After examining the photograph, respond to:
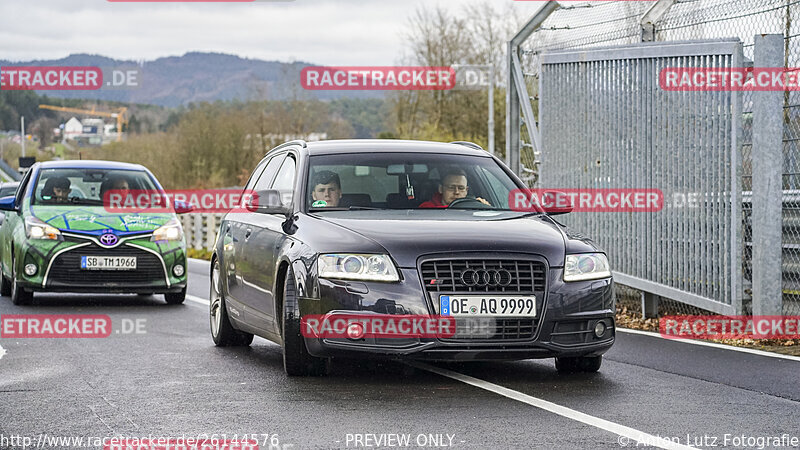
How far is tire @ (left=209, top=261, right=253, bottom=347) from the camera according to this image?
10.5 m

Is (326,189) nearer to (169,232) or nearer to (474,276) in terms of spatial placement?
(474,276)

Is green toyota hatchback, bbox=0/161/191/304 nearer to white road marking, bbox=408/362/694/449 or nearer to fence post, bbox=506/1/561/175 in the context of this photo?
fence post, bbox=506/1/561/175

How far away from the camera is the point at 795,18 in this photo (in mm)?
10953

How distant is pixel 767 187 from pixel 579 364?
3.47 m

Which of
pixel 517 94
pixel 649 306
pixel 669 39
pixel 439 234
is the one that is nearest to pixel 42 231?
pixel 517 94

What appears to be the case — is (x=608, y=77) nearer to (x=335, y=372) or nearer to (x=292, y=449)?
(x=335, y=372)

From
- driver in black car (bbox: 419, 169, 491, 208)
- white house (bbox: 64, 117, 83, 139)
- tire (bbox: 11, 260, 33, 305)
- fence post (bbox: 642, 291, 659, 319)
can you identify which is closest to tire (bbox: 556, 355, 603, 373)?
driver in black car (bbox: 419, 169, 491, 208)

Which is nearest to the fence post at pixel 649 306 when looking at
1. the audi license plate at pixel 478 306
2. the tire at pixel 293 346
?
the tire at pixel 293 346

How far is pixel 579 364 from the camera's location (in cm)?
855

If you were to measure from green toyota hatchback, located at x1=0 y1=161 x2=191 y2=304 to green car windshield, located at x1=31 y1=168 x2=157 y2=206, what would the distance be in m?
0.01

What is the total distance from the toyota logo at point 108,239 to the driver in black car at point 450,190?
21.1 feet

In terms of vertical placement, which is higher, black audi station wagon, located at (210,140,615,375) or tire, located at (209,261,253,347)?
black audi station wagon, located at (210,140,615,375)

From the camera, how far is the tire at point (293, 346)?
26.5 ft

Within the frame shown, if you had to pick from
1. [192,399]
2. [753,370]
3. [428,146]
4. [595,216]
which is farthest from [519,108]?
[192,399]
